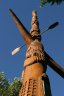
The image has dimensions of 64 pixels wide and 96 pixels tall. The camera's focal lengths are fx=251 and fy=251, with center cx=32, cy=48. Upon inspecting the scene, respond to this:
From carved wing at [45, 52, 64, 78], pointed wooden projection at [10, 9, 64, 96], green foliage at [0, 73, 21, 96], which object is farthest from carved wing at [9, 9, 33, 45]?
green foliage at [0, 73, 21, 96]

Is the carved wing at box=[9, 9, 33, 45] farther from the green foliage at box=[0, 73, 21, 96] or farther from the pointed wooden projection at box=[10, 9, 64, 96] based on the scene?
the green foliage at box=[0, 73, 21, 96]

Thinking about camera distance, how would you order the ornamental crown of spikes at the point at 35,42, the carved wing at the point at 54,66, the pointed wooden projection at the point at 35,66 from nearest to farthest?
1. the pointed wooden projection at the point at 35,66
2. the ornamental crown of spikes at the point at 35,42
3. the carved wing at the point at 54,66

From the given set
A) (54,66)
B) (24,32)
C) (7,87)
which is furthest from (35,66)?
(7,87)

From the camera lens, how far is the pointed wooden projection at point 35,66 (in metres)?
5.74

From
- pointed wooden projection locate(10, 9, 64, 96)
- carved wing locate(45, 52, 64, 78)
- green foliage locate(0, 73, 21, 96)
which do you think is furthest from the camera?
green foliage locate(0, 73, 21, 96)

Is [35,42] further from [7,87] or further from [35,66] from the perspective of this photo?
[7,87]

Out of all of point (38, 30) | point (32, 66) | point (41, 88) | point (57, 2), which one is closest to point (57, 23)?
point (38, 30)

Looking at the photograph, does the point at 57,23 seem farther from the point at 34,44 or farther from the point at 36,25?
the point at 34,44

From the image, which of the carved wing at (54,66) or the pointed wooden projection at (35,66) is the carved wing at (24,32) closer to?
the pointed wooden projection at (35,66)

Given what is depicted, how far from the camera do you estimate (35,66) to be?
Answer: 6277mm

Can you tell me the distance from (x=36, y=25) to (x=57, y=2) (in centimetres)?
566

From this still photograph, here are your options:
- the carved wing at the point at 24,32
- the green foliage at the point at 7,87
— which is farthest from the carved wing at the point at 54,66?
the green foliage at the point at 7,87

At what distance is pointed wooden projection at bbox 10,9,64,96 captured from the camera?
18.8 ft

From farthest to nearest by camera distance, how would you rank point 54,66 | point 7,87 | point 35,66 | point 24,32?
point 7,87, point 54,66, point 24,32, point 35,66
